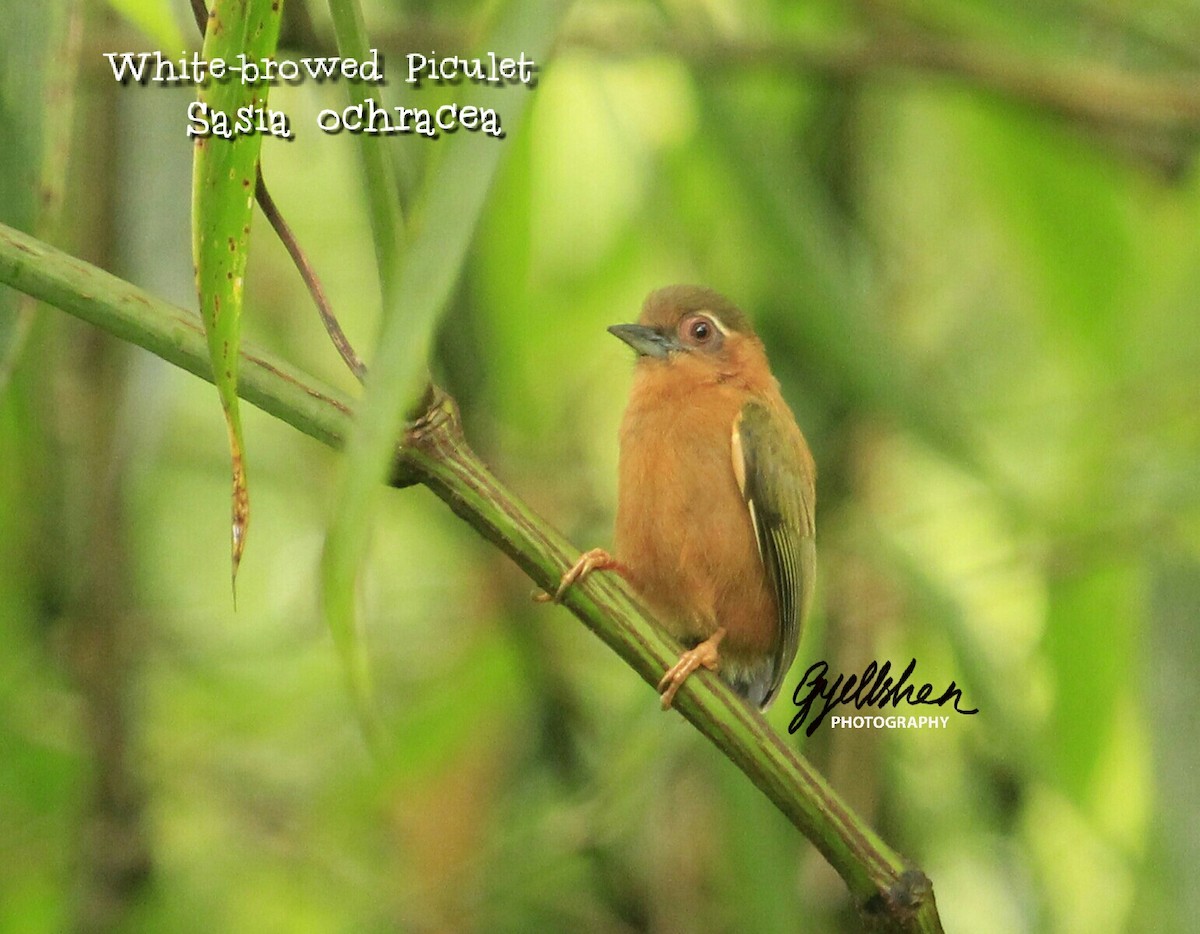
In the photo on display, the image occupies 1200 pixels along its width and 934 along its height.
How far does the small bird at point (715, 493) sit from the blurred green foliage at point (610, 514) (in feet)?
0.56

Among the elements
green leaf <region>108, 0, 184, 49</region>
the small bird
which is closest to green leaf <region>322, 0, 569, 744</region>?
green leaf <region>108, 0, 184, 49</region>

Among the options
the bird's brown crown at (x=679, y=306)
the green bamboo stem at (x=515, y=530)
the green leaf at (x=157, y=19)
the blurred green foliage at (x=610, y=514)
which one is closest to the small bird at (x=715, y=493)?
the bird's brown crown at (x=679, y=306)

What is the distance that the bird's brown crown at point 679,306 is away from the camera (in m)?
2.52

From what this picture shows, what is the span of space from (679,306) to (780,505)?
1.31 ft

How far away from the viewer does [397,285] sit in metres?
1.16

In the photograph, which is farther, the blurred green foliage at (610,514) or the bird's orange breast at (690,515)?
the blurred green foliage at (610,514)

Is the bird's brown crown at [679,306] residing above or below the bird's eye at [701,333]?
above

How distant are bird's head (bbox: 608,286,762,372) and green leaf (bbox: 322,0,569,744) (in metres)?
1.23

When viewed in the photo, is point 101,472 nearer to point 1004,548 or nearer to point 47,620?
point 47,620

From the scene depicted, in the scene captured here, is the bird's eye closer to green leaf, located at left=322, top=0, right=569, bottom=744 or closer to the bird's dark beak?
the bird's dark beak

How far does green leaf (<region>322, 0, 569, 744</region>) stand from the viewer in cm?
107

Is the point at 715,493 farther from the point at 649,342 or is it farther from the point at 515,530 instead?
the point at 515,530

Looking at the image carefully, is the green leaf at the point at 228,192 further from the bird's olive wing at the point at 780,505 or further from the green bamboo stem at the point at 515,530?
the bird's olive wing at the point at 780,505

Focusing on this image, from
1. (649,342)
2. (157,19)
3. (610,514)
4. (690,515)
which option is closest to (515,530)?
(157,19)
